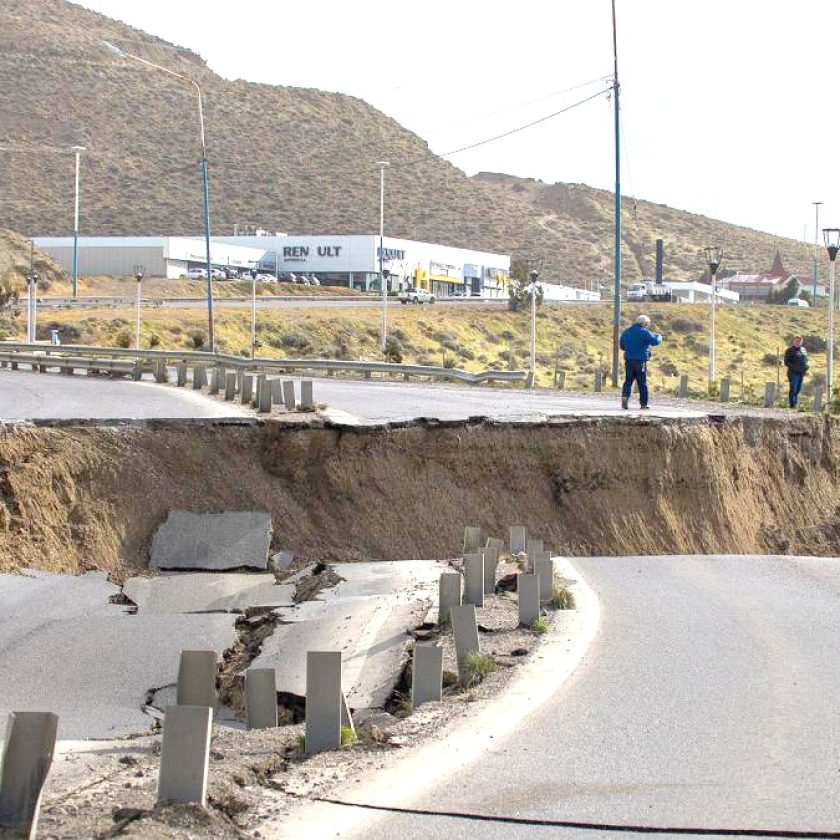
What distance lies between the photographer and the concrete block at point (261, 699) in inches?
342

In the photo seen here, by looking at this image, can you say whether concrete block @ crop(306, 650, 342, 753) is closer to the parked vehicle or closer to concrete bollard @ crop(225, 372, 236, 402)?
concrete bollard @ crop(225, 372, 236, 402)

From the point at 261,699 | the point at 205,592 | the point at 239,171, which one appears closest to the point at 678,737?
the point at 261,699

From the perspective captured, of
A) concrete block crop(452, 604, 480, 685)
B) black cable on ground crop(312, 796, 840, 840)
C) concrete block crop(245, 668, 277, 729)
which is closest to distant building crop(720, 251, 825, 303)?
concrete block crop(452, 604, 480, 685)

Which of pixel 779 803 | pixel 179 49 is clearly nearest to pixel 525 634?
pixel 779 803

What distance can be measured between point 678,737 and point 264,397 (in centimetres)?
1513

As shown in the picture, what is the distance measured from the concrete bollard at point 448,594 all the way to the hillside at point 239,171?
96.5 m

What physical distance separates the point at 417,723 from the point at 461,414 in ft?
47.0

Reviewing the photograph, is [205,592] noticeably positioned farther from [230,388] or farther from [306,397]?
[230,388]

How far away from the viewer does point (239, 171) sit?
119 metres

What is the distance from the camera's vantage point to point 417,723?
8148 millimetres

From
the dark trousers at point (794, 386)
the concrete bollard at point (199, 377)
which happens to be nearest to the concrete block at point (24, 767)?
the concrete bollard at point (199, 377)

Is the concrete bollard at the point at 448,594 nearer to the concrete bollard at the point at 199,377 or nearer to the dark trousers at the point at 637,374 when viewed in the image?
the dark trousers at the point at 637,374

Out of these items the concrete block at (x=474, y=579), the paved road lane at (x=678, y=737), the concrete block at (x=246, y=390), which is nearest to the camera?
the paved road lane at (x=678, y=737)

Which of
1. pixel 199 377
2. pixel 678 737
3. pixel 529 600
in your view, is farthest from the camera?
pixel 199 377
